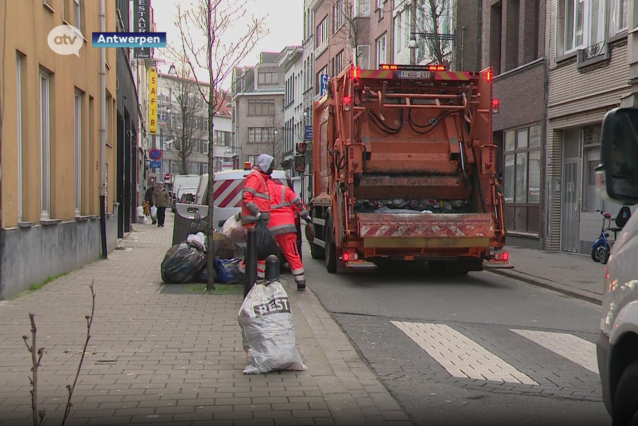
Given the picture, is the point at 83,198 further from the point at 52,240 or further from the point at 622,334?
the point at 622,334

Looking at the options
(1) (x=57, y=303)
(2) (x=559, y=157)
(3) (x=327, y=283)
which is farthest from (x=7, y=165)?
(2) (x=559, y=157)

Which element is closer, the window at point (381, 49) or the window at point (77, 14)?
the window at point (77, 14)

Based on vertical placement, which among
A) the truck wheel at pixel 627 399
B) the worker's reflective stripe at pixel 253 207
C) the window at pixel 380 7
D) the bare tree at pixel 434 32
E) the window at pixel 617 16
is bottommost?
the truck wheel at pixel 627 399

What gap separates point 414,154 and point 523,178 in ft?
30.5

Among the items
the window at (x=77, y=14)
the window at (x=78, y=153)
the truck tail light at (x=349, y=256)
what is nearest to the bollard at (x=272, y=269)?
the truck tail light at (x=349, y=256)

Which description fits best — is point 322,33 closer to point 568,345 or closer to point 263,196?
point 263,196

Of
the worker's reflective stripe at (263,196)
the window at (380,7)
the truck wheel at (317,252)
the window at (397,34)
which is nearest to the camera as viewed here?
the worker's reflective stripe at (263,196)

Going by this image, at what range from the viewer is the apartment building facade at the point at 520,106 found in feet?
63.7

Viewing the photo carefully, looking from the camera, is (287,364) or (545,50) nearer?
(287,364)

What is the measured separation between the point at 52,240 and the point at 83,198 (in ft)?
11.1

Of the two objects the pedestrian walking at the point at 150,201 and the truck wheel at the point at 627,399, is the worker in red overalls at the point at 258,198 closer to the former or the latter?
the truck wheel at the point at 627,399

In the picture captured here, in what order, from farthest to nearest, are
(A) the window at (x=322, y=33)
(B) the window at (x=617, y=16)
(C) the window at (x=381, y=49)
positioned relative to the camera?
1. (A) the window at (x=322, y=33)
2. (C) the window at (x=381, y=49)
3. (B) the window at (x=617, y=16)

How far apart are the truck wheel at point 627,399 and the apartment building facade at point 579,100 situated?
13052mm

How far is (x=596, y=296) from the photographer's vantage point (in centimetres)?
1053
